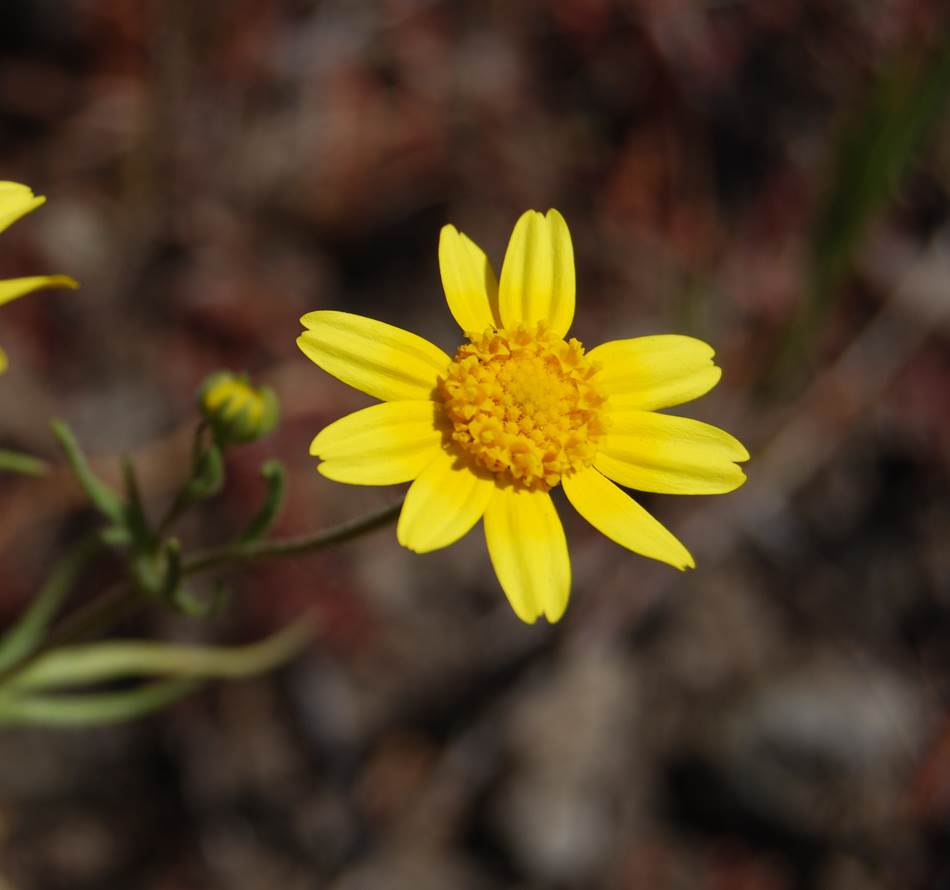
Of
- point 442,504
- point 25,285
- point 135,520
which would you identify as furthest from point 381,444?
point 25,285

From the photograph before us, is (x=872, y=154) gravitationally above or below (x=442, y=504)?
above

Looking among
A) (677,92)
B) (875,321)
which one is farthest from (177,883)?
(677,92)

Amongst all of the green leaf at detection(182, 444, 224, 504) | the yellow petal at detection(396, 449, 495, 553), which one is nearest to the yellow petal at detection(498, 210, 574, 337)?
the yellow petal at detection(396, 449, 495, 553)

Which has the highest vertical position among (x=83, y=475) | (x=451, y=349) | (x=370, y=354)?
(x=370, y=354)

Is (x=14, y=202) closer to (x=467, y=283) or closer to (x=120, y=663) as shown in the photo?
(x=467, y=283)

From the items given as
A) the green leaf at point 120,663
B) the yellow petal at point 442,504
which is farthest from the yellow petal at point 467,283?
the green leaf at point 120,663

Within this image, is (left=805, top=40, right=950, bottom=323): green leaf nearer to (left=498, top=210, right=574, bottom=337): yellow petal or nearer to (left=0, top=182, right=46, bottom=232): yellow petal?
(left=498, top=210, right=574, bottom=337): yellow petal
